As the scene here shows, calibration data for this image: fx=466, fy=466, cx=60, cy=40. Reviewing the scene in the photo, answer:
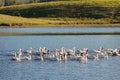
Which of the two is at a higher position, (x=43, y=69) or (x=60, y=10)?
(x=43, y=69)

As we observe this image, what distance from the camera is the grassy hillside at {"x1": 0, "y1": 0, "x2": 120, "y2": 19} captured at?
511ft

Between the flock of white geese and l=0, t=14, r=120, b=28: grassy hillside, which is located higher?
the flock of white geese

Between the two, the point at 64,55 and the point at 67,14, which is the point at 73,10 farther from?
the point at 64,55

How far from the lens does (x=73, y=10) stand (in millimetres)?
164250

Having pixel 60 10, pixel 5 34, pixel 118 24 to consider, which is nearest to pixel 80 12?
pixel 60 10

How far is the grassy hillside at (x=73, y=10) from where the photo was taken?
155788 millimetres

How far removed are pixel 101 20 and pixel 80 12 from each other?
728 inches

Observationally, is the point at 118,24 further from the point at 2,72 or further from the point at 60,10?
the point at 2,72

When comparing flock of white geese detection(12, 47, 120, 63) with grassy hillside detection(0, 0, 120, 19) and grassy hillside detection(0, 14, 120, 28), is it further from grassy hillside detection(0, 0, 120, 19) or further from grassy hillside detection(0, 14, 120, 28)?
grassy hillside detection(0, 0, 120, 19)

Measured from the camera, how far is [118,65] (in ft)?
151

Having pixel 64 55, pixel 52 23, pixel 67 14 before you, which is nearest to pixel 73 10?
pixel 67 14

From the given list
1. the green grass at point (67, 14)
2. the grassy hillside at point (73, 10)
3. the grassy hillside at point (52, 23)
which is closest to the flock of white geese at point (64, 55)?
the grassy hillside at point (52, 23)

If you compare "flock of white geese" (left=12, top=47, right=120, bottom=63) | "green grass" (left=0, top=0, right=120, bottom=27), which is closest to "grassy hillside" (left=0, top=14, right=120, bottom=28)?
"green grass" (left=0, top=0, right=120, bottom=27)

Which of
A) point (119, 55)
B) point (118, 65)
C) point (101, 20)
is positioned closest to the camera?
point (118, 65)
